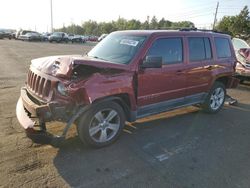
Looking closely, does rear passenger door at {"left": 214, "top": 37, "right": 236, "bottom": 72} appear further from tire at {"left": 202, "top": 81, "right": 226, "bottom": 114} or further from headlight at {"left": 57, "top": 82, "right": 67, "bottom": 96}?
headlight at {"left": 57, "top": 82, "right": 67, "bottom": 96}

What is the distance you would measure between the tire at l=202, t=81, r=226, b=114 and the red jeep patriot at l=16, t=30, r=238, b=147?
1.10 ft

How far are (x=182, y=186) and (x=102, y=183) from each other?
1049 millimetres

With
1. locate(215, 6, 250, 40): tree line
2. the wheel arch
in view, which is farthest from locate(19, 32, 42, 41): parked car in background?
the wheel arch

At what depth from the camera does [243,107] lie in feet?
23.5

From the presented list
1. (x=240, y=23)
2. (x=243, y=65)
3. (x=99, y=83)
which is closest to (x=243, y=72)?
(x=243, y=65)

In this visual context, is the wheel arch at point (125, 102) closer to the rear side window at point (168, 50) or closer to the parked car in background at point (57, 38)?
the rear side window at point (168, 50)

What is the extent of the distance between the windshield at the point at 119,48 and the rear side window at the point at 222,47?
8.09 ft

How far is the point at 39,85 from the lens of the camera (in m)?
4.07

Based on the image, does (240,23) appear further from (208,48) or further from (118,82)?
(118,82)

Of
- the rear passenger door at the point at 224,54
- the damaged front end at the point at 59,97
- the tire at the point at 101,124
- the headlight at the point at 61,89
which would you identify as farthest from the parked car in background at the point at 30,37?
the headlight at the point at 61,89

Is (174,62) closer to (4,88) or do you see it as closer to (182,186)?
(182,186)

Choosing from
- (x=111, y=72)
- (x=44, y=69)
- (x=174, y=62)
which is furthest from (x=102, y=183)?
(x=174, y=62)

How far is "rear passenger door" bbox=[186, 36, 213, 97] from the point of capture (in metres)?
5.41

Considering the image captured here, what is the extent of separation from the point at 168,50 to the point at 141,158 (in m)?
2.15
